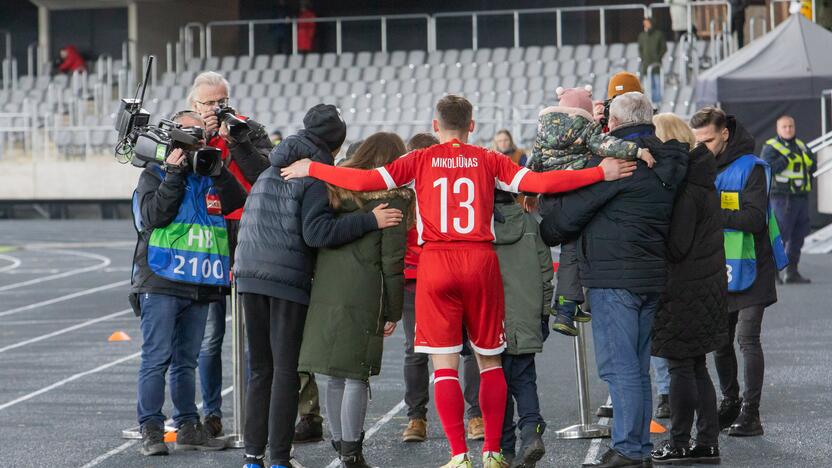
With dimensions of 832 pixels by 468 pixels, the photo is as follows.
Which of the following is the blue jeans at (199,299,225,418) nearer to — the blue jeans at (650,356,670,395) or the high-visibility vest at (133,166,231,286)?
the high-visibility vest at (133,166,231,286)

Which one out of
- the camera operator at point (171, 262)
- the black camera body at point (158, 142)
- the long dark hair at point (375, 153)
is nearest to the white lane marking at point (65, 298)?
the camera operator at point (171, 262)

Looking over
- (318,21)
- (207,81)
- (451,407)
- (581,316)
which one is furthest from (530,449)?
(318,21)

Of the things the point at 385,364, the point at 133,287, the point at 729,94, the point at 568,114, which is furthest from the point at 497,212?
the point at 729,94

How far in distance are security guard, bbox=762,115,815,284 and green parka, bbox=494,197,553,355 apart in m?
10.2

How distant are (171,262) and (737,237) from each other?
10.4ft

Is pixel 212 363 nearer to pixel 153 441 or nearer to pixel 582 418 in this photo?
pixel 153 441

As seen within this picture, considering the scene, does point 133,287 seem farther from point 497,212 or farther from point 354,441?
point 497,212

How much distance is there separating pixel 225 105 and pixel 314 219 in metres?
1.24

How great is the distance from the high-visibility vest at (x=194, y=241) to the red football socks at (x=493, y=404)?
5.60 ft

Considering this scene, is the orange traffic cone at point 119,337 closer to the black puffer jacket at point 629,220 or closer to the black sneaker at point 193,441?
the black sneaker at point 193,441

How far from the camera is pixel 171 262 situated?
7.29 m

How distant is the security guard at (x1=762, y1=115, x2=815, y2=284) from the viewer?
53.3ft

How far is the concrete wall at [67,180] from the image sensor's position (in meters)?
32.7

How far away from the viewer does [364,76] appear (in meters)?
34.3
